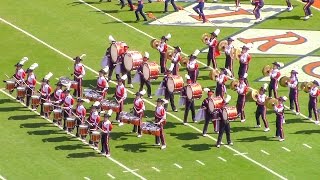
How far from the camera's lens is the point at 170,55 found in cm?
5144

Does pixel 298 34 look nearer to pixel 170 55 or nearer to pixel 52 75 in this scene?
pixel 170 55

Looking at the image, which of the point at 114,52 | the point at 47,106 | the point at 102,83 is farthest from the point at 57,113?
the point at 114,52

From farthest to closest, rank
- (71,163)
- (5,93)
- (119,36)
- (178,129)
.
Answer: (119,36), (5,93), (178,129), (71,163)

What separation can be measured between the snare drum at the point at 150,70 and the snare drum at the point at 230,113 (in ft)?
16.8

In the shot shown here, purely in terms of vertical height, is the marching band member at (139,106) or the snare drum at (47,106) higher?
the marching band member at (139,106)

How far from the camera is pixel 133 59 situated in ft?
164

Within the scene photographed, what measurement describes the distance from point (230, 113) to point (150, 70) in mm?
5400

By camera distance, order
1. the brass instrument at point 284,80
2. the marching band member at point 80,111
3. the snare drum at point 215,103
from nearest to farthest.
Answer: the marching band member at point 80,111
the snare drum at point 215,103
the brass instrument at point 284,80

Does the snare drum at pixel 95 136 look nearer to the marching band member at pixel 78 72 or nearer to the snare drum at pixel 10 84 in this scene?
the marching band member at pixel 78 72

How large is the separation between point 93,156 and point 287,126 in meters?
8.09

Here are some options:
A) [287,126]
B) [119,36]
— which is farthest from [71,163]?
[119,36]

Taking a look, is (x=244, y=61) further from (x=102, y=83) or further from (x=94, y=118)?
(x=94, y=118)

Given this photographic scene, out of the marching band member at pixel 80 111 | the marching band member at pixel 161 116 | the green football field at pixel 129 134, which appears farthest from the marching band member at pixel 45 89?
the marching band member at pixel 161 116

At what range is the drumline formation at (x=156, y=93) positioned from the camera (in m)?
45.0
